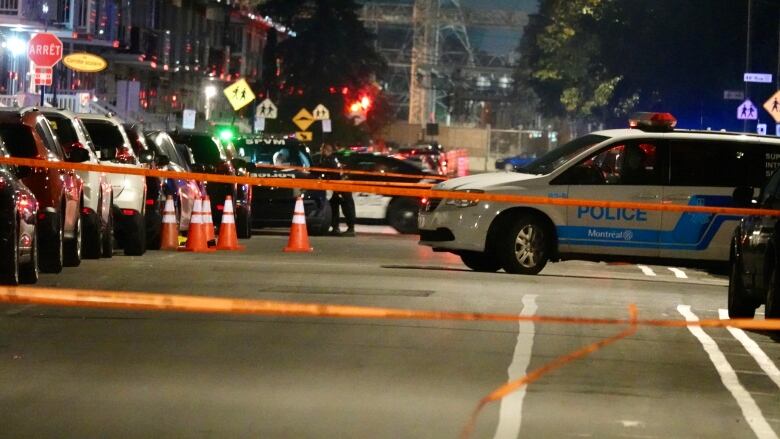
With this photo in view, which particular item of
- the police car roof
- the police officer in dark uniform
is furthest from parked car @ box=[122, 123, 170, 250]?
the police officer in dark uniform

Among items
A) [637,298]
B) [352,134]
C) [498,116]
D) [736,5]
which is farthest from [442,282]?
[498,116]

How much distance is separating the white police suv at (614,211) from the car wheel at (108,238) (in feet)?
12.8

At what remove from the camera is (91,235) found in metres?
20.2

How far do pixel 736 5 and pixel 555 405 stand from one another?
168ft

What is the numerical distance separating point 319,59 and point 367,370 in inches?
3016

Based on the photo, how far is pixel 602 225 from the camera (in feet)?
65.3

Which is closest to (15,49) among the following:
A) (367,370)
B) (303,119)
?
(303,119)

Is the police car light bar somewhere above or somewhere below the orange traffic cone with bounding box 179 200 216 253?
above

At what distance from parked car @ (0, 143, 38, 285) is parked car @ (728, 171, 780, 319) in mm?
6250

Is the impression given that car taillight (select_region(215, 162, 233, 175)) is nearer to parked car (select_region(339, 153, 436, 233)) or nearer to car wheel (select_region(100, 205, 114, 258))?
car wheel (select_region(100, 205, 114, 258))

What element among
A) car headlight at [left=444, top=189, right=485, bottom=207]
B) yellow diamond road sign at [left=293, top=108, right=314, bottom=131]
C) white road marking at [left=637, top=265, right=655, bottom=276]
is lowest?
white road marking at [left=637, top=265, right=655, bottom=276]

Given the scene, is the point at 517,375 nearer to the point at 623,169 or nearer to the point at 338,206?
the point at 623,169

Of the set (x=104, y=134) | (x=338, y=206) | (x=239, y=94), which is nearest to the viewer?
(x=104, y=134)

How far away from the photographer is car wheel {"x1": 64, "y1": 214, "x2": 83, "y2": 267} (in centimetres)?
1867
